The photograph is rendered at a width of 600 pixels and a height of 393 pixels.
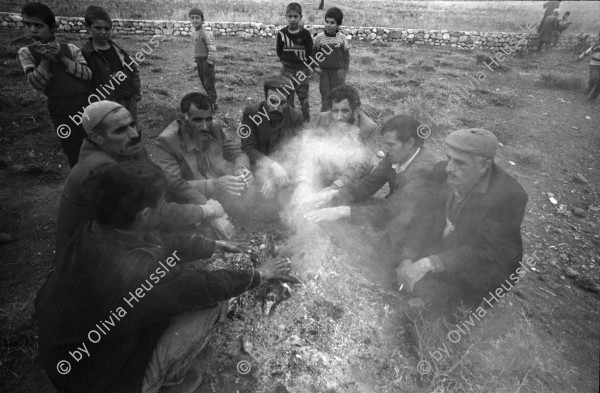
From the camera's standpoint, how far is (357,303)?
2.94 m

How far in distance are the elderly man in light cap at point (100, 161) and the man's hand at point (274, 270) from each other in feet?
A: 3.65

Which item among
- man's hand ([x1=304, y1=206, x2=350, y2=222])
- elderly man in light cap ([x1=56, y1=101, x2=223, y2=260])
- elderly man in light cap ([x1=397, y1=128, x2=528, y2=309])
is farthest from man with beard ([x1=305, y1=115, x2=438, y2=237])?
elderly man in light cap ([x1=56, y1=101, x2=223, y2=260])

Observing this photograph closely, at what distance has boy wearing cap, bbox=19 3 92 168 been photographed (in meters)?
3.78

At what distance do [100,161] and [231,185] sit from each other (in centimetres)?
153

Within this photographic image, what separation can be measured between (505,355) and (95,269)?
10.5 feet

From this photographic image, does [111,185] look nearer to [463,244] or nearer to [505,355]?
[463,244]

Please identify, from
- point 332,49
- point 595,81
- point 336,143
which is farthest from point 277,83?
point 595,81

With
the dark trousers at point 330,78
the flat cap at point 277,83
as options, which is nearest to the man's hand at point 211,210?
the flat cap at point 277,83

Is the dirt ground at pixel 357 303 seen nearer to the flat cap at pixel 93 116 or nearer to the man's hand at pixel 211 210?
the man's hand at pixel 211 210

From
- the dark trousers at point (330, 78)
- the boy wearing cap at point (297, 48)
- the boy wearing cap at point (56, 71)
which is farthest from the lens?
the dark trousers at point (330, 78)

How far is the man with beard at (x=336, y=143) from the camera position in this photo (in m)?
4.26

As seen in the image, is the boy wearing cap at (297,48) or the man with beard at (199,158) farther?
the boy wearing cap at (297,48)

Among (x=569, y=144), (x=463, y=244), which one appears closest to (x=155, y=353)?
(x=463, y=244)

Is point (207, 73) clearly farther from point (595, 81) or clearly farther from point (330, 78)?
point (595, 81)
